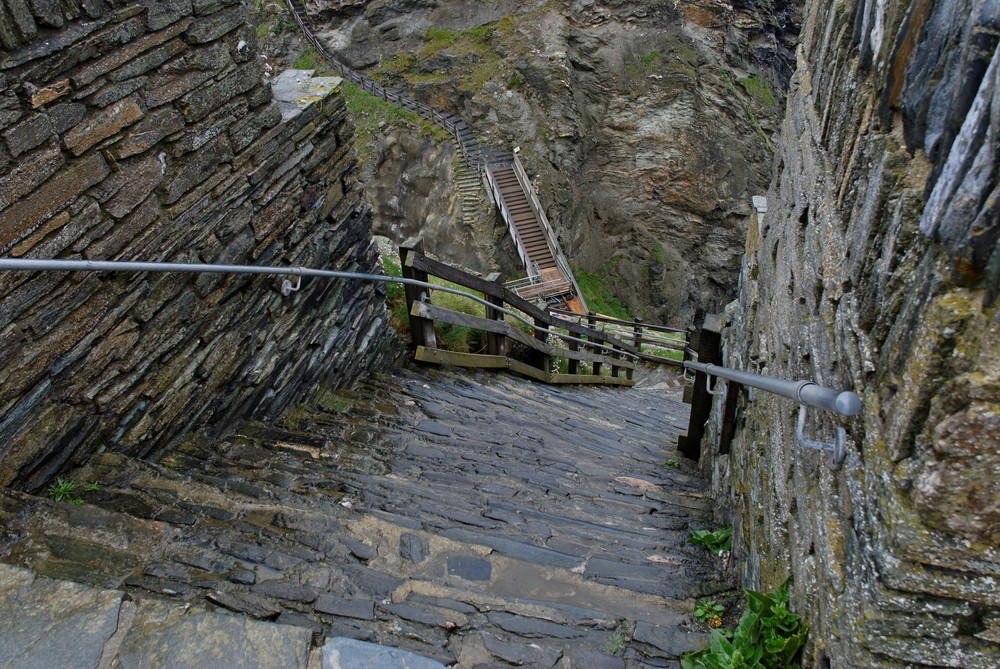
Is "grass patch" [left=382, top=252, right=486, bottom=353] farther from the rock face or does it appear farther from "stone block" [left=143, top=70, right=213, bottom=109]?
the rock face

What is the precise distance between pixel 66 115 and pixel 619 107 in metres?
24.6

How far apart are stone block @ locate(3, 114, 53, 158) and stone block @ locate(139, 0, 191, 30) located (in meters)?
0.82

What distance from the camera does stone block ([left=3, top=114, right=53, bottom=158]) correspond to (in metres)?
2.60

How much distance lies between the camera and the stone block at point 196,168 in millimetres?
3404

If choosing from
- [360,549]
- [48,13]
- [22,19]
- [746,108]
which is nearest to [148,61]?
[48,13]

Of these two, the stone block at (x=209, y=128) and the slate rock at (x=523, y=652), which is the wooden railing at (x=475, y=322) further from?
the slate rock at (x=523, y=652)

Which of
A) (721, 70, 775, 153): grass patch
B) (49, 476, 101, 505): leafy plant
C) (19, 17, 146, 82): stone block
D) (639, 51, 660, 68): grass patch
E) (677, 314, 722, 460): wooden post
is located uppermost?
(19, 17, 146, 82): stone block

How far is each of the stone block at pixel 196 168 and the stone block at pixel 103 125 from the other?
33 cm

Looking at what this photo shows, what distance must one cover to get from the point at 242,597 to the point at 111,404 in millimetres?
1494

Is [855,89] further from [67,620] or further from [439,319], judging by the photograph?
[439,319]

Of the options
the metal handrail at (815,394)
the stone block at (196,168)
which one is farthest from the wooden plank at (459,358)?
the metal handrail at (815,394)

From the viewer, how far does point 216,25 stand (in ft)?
12.0

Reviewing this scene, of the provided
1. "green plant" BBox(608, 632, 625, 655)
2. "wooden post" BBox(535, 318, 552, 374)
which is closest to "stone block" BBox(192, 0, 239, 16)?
"green plant" BBox(608, 632, 625, 655)

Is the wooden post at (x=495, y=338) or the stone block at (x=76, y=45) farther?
the wooden post at (x=495, y=338)
